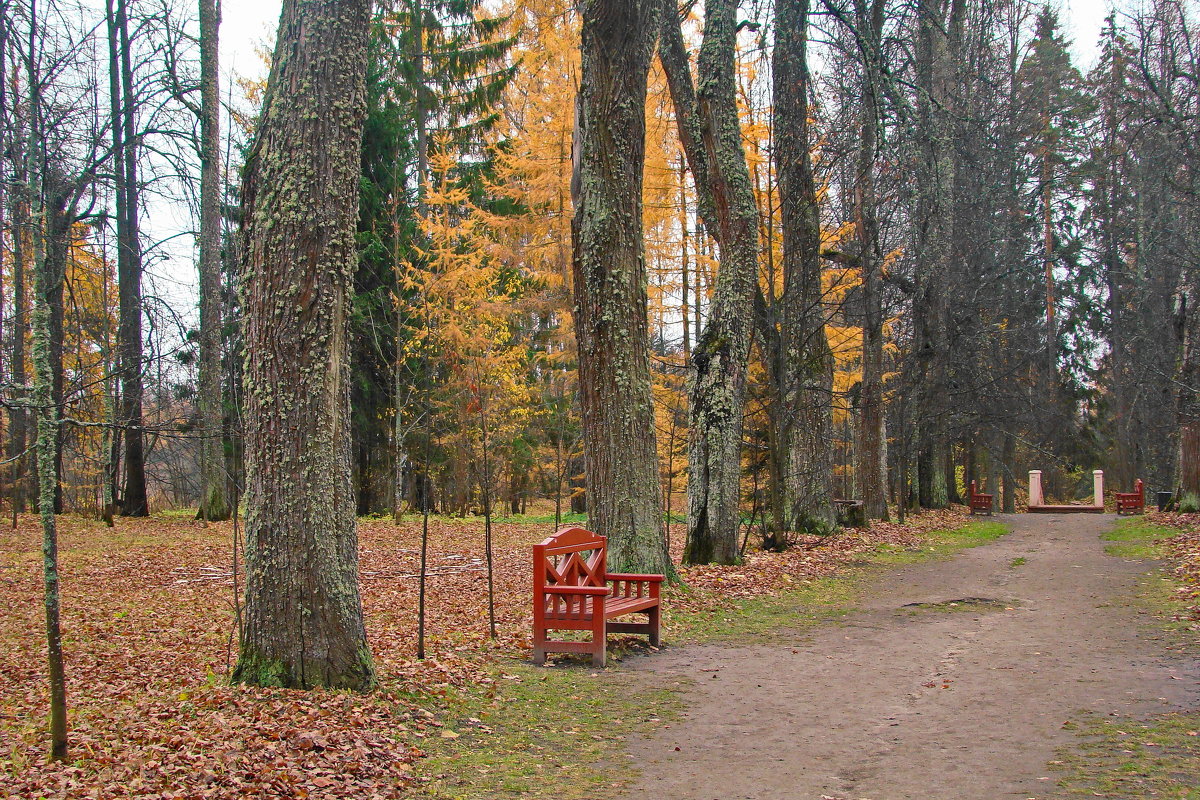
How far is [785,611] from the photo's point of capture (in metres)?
9.73

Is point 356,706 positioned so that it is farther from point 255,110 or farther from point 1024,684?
point 255,110

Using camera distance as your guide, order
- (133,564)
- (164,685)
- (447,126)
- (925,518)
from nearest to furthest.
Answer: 1. (164,685)
2. (133,564)
3. (925,518)
4. (447,126)

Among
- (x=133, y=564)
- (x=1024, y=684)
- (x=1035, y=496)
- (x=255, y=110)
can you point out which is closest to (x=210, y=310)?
(x=133, y=564)

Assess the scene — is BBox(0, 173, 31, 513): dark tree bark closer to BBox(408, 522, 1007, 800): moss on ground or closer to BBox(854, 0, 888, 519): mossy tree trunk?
BBox(408, 522, 1007, 800): moss on ground

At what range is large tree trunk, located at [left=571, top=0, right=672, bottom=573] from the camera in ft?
30.9

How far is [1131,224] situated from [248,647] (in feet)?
95.9

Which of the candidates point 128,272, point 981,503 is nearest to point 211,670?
point 128,272

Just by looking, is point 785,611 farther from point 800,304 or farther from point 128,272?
point 128,272

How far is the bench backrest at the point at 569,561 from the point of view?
7.08 m

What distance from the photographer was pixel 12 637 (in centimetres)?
786

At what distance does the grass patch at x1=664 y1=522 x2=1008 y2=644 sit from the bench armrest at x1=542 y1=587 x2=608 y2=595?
4.67 feet

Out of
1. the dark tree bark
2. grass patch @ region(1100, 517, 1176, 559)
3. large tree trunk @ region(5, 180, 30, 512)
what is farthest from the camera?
grass patch @ region(1100, 517, 1176, 559)

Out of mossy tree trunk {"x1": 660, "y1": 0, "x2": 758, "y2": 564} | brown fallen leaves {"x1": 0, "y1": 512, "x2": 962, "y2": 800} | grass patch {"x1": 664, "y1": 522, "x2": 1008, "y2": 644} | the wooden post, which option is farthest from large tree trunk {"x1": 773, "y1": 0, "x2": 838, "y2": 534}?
the wooden post

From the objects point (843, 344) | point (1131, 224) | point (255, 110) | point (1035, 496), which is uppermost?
point (255, 110)
